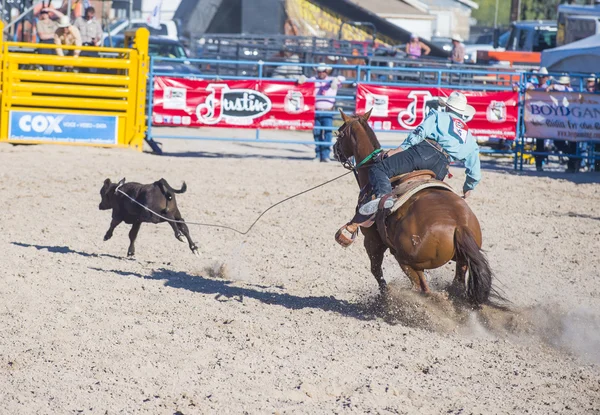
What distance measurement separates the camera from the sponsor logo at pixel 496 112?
50.3 ft

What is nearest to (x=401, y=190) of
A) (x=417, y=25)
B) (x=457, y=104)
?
(x=457, y=104)

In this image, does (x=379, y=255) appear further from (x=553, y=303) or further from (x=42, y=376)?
(x=42, y=376)

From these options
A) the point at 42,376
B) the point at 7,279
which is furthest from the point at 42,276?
the point at 42,376

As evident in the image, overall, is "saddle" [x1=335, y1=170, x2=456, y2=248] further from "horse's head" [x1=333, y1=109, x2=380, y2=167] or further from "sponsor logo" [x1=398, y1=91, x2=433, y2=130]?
"sponsor logo" [x1=398, y1=91, x2=433, y2=130]

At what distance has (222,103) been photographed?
15047 mm

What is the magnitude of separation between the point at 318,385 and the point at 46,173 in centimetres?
846

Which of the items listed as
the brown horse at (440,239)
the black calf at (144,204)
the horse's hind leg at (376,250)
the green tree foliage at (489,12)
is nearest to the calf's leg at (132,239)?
the black calf at (144,204)

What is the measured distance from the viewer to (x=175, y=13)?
34.8m

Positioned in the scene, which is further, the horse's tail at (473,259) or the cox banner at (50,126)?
the cox banner at (50,126)

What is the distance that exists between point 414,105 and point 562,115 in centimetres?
254

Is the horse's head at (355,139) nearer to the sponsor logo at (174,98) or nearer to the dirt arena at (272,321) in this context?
the dirt arena at (272,321)

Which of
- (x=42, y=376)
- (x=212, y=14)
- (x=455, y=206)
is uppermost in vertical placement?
(x=212, y=14)

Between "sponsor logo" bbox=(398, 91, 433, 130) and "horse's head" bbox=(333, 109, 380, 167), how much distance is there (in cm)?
854

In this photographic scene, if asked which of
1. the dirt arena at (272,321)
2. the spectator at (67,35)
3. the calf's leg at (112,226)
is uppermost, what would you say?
the spectator at (67,35)
